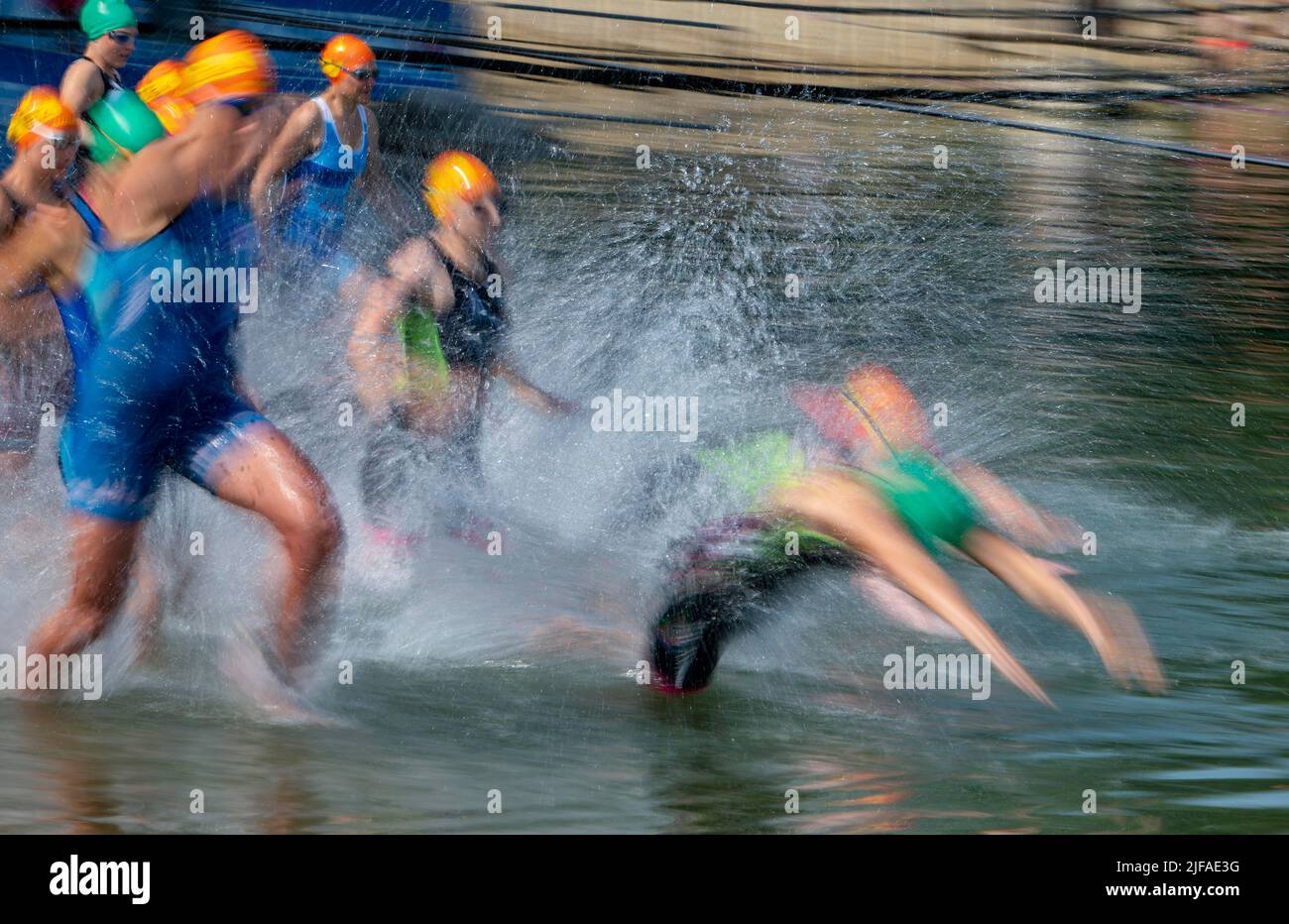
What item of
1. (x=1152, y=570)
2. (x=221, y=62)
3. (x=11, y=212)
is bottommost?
(x=1152, y=570)

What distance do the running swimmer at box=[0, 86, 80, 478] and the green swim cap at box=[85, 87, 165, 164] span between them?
1.7 inches

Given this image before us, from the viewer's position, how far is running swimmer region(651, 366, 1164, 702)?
12.1 feet

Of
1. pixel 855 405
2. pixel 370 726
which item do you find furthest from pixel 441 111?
pixel 370 726

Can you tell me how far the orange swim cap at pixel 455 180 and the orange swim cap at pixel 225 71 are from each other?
41 cm

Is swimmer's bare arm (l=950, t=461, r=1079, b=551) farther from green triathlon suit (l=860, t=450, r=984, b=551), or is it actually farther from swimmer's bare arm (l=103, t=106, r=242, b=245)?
swimmer's bare arm (l=103, t=106, r=242, b=245)

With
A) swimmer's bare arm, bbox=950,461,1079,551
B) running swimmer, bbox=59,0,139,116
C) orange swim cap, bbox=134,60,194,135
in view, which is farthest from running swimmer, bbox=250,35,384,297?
swimmer's bare arm, bbox=950,461,1079,551

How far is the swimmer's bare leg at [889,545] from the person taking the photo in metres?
3.70

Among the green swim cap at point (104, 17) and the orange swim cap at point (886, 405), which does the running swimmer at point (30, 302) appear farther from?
the orange swim cap at point (886, 405)

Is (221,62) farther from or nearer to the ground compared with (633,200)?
farther from the ground

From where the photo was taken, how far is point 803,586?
3.70 m

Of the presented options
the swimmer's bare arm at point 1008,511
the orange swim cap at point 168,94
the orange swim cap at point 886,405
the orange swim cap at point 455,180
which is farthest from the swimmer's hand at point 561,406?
the orange swim cap at point 168,94

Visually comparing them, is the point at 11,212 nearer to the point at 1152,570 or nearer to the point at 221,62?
the point at 221,62

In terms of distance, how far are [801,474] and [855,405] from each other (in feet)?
0.67

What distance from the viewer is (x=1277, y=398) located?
386cm
